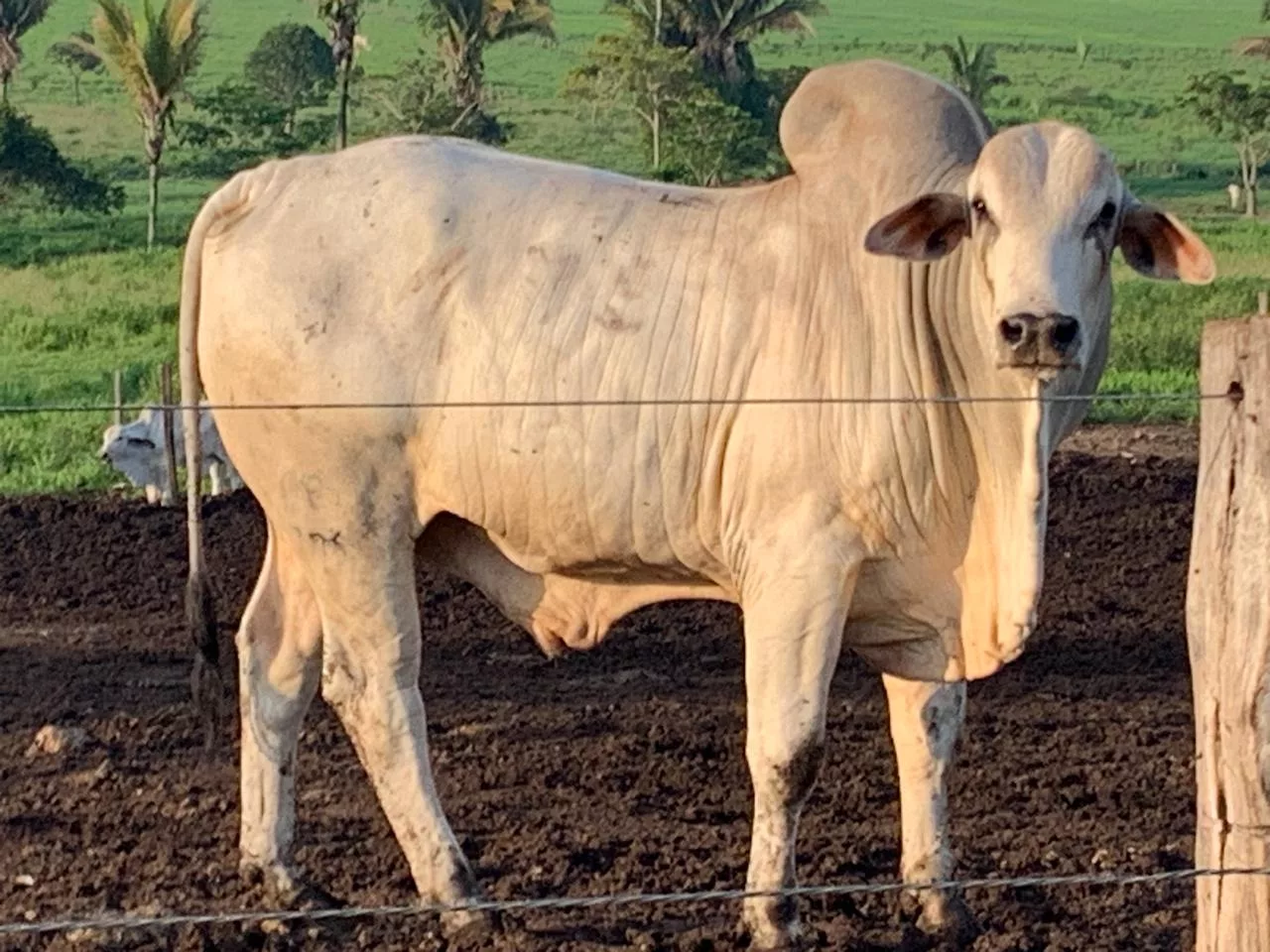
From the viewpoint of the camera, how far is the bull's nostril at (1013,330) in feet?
16.9

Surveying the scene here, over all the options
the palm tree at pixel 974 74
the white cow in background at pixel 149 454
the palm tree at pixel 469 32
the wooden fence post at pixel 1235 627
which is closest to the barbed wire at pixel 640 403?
the wooden fence post at pixel 1235 627

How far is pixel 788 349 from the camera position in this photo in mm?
5969

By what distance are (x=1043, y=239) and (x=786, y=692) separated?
119cm

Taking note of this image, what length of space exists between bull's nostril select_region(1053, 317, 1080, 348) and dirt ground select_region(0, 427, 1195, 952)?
142 cm

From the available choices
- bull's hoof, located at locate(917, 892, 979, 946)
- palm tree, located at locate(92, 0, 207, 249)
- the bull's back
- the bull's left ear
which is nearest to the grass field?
the bull's left ear

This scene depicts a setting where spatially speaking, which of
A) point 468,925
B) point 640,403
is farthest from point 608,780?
point 640,403

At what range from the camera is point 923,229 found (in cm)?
565

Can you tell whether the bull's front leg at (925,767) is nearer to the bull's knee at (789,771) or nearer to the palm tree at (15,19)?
the bull's knee at (789,771)

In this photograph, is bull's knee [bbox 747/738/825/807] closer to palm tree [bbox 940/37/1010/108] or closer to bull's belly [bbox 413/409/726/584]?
bull's belly [bbox 413/409/726/584]

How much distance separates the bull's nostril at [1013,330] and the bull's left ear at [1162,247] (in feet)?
1.68

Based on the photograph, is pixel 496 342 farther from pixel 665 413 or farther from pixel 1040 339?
pixel 1040 339

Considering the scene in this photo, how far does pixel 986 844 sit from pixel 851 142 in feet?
6.03

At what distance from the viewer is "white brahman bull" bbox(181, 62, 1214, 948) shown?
19.0 ft

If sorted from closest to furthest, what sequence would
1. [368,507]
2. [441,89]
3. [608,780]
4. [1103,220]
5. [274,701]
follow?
[1103,220] < [368,507] < [274,701] < [608,780] < [441,89]
